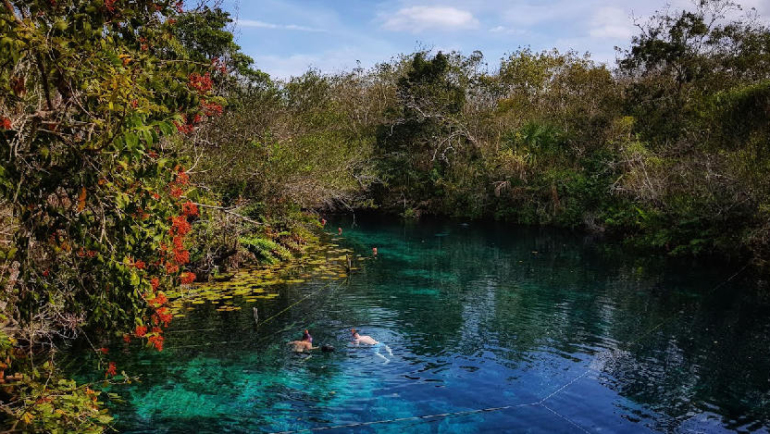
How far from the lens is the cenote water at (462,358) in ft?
32.8

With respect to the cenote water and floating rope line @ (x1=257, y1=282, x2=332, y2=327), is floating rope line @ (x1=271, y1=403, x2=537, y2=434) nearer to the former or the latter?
the cenote water

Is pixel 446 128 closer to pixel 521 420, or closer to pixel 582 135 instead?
pixel 582 135

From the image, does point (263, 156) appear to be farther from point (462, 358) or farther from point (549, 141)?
point (549, 141)

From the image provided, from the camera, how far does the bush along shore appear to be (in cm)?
525

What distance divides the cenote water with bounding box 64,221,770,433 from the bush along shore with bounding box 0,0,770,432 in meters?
1.65

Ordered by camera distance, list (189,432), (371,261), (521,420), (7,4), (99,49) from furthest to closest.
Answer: (371,261)
(521,420)
(189,432)
(99,49)
(7,4)

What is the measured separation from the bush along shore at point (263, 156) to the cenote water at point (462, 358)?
5.42 feet

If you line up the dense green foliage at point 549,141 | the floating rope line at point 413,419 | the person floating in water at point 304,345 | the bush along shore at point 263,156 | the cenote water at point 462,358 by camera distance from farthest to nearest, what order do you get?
1. the dense green foliage at point 549,141
2. the person floating in water at point 304,345
3. the cenote water at point 462,358
4. the floating rope line at point 413,419
5. the bush along shore at point 263,156

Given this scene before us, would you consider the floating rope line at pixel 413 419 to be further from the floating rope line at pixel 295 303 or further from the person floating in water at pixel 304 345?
the floating rope line at pixel 295 303

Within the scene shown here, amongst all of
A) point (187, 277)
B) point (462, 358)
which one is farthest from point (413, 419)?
point (187, 277)

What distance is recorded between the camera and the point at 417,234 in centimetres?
3525

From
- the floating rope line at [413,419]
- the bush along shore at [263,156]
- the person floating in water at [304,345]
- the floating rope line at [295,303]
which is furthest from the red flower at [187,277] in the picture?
the floating rope line at [413,419]

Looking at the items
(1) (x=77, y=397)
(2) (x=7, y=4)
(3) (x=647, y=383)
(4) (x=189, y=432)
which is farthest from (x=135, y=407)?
(3) (x=647, y=383)

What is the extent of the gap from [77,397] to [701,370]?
12.3 metres
